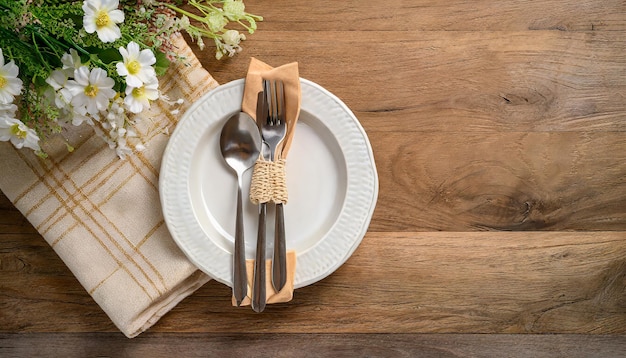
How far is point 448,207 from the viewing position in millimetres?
938

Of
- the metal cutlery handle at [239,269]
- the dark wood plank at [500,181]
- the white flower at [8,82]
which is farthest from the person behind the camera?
the dark wood plank at [500,181]

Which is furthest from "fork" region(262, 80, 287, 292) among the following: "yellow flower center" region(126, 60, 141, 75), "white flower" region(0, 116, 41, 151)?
"white flower" region(0, 116, 41, 151)

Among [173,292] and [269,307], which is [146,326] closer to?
[173,292]

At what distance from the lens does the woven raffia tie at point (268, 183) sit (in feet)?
2.71

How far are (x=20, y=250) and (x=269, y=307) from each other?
41 centimetres

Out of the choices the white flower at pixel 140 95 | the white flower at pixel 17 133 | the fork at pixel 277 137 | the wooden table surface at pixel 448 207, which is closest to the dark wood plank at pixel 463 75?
the wooden table surface at pixel 448 207

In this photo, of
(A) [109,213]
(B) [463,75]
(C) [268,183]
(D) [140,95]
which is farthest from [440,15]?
(A) [109,213]

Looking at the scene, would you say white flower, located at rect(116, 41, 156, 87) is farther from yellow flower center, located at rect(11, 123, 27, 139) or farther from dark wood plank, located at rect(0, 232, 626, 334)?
dark wood plank, located at rect(0, 232, 626, 334)

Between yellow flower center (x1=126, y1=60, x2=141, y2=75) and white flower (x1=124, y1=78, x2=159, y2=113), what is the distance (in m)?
0.03

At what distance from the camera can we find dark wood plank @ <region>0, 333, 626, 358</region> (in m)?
0.91

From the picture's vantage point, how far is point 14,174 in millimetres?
858

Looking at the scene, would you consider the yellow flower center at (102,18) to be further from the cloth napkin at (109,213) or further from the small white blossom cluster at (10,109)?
the cloth napkin at (109,213)

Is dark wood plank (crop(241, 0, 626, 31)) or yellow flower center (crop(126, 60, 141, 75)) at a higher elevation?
yellow flower center (crop(126, 60, 141, 75))

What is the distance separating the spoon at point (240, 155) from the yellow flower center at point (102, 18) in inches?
9.5
